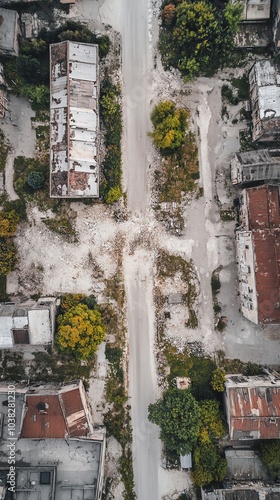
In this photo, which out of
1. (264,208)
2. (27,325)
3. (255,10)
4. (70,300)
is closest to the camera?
(27,325)

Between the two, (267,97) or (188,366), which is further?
(188,366)

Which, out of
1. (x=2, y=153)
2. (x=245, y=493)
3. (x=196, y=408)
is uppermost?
(x=2, y=153)

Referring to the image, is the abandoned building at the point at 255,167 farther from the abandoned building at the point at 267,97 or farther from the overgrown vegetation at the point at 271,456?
the overgrown vegetation at the point at 271,456

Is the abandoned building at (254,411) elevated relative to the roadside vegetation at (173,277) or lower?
lower

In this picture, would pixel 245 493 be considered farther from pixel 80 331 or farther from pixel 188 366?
pixel 80 331

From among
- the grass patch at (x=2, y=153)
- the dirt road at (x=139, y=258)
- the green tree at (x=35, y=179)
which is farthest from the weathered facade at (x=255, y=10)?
the grass patch at (x=2, y=153)

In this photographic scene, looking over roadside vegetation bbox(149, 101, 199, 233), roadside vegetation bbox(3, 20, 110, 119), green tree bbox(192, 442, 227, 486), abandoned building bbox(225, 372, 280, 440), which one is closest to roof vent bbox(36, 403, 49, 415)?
green tree bbox(192, 442, 227, 486)

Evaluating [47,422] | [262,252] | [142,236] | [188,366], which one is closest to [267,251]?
[262,252]

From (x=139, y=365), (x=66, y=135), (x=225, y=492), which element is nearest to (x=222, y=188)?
(x=66, y=135)

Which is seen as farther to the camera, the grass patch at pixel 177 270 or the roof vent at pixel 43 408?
the grass patch at pixel 177 270
